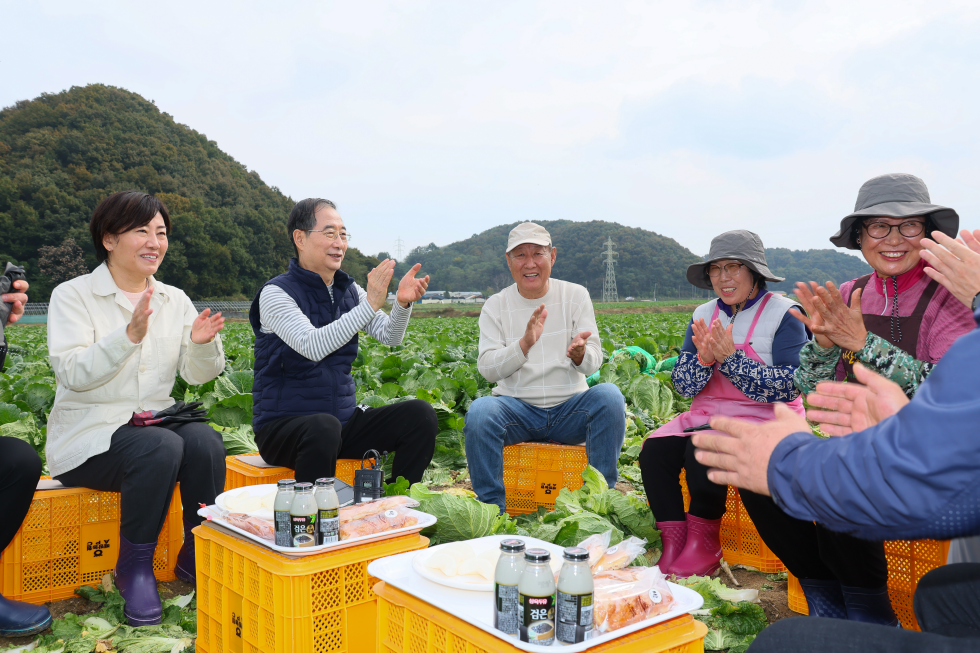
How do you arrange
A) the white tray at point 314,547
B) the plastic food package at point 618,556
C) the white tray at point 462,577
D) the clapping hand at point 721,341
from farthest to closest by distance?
the clapping hand at point 721,341, the white tray at point 314,547, the plastic food package at point 618,556, the white tray at point 462,577

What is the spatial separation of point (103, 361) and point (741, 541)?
286 centimetres

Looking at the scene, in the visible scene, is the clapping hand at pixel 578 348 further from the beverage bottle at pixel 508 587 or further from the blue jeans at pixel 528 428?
the beverage bottle at pixel 508 587

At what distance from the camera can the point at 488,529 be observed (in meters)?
2.56

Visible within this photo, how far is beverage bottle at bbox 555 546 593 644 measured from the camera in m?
1.29

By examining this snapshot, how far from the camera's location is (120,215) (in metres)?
2.88

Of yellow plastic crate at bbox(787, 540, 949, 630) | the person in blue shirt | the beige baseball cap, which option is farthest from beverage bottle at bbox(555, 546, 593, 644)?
the beige baseball cap

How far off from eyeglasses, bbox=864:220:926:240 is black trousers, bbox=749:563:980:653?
4.93 feet

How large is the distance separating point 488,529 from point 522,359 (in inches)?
41.9

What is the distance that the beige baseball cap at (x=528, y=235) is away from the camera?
11.4 ft

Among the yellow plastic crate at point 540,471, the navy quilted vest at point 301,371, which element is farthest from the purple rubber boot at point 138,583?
the yellow plastic crate at point 540,471

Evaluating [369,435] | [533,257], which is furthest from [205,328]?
[533,257]

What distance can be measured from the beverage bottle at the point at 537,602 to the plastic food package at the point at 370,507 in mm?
906

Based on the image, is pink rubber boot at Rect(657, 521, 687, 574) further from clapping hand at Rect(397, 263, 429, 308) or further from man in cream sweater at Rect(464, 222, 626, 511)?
clapping hand at Rect(397, 263, 429, 308)

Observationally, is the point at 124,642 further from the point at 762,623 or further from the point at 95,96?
the point at 95,96
